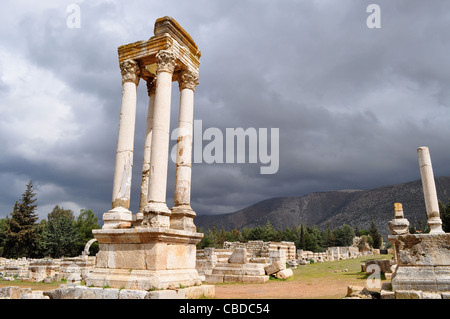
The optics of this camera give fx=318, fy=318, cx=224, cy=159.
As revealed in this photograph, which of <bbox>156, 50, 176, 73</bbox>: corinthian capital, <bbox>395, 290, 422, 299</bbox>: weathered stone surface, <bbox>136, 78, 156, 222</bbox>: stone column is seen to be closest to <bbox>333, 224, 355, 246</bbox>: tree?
<bbox>395, 290, 422, 299</bbox>: weathered stone surface

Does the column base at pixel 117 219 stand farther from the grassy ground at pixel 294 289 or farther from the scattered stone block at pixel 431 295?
the scattered stone block at pixel 431 295

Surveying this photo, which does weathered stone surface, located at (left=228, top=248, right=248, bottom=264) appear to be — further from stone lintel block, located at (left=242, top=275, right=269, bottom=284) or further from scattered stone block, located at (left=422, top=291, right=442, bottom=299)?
scattered stone block, located at (left=422, top=291, right=442, bottom=299)

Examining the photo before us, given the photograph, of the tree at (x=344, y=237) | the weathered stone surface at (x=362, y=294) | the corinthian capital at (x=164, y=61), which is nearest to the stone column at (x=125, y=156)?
the corinthian capital at (x=164, y=61)

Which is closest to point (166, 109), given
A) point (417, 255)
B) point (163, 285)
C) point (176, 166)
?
point (176, 166)

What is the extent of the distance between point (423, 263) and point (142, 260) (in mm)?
7711

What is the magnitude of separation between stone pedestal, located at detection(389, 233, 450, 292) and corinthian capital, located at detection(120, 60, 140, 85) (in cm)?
916

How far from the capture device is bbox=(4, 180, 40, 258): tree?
49.6 meters

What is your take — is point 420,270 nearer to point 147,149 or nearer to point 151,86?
point 147,149

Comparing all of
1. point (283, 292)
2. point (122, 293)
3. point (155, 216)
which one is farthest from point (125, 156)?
point (283, 292)

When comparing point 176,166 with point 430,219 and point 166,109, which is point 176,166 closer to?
point 166,109

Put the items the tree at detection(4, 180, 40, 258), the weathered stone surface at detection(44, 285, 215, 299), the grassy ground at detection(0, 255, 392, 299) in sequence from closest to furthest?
1. the weathered stone surface at detection(44, 285, 215, 299)
2. the grassy ground at detection(0, 255, 392, 299)
3. the tree at detection(4, 180, 40, 258)

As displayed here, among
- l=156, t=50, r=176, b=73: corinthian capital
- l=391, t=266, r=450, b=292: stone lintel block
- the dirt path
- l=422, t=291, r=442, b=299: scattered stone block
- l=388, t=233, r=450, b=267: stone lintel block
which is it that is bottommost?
the dirt path

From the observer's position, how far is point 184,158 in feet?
32.6

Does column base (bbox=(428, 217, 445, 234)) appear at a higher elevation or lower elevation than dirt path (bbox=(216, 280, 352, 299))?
higher
